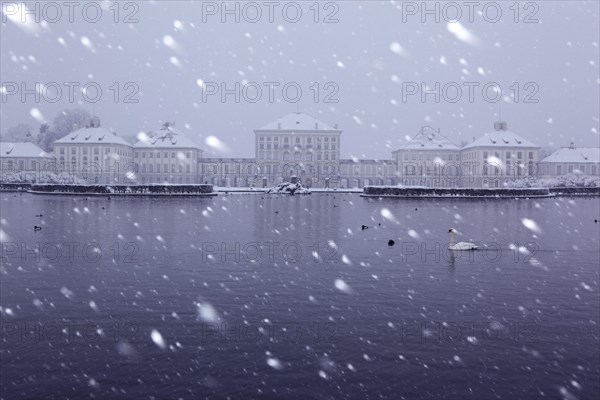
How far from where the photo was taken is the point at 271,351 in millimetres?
9914

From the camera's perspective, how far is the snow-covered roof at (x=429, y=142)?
383 feet

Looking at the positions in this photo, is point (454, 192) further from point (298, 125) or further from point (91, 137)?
point (91, 137)

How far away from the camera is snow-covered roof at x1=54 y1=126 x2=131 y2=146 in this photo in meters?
108

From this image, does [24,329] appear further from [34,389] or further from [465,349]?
[465,349]

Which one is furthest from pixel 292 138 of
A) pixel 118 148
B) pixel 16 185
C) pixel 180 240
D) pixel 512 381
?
pixel 512 381

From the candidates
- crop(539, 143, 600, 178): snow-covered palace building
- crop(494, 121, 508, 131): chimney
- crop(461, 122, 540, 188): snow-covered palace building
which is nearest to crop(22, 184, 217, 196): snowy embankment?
crop(461, 122, 540, 188): snow-covered palace building

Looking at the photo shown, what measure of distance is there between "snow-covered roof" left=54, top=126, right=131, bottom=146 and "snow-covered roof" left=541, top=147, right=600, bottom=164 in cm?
7853

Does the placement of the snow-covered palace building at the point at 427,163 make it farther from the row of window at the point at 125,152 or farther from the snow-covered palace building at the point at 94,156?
the snow-covered palace building at the point at 94,156

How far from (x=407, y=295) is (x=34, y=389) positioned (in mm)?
8228

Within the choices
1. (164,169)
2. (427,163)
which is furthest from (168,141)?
(427,163)

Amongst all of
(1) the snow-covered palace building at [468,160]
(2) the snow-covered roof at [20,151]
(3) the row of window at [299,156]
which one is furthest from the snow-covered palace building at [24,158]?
(1) the snow-covered palace building at [468,160]

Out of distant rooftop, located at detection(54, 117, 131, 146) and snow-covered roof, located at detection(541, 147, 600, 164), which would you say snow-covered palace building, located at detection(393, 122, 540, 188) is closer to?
snow-covered roof, located at detection(541, 147, 600, 164)

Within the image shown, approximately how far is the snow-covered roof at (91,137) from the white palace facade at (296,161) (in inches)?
6.7

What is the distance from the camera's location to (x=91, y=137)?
10912cm
